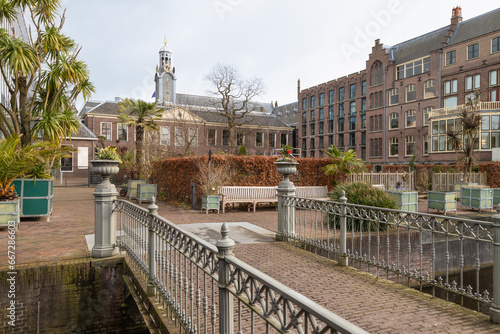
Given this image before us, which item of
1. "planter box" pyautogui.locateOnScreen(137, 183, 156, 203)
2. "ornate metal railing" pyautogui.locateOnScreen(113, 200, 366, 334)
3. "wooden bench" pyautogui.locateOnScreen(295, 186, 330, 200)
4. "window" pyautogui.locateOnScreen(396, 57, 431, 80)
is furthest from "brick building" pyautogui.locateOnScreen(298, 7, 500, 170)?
"ornate metal railing" pyautogui.locateOnScreen(113, 200, 366, 334)

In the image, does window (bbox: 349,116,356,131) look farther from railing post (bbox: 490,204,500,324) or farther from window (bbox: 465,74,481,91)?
railing post (bbox: 490,204,500,324)

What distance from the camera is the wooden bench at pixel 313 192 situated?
604 inches

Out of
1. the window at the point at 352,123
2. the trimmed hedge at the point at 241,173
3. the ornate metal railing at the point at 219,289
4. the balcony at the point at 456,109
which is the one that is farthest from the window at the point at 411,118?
the ornate metal railing at the point at 219,289

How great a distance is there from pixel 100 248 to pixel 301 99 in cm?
5404

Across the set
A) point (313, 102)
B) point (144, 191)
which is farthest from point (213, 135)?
point (144, 191)

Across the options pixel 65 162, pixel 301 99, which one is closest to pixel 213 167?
pixel 65 162

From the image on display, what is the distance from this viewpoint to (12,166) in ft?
26.7

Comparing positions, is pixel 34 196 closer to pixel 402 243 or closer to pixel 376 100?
pixel 402 243

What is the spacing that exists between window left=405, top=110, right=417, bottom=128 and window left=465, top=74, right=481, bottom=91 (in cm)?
583

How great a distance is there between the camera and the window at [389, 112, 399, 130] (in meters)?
39.5

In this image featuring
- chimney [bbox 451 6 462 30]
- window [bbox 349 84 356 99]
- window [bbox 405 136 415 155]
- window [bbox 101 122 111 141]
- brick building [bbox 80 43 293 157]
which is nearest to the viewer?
chimney [bbox 451 6 462 30]

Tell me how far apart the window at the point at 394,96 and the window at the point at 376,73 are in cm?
242

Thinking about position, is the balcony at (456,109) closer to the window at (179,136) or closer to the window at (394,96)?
the window at (394,96)

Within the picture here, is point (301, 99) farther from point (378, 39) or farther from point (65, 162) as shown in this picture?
point (65, 162)
